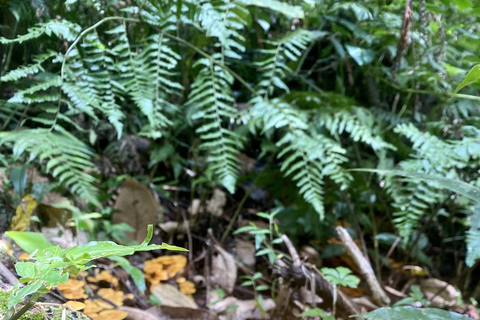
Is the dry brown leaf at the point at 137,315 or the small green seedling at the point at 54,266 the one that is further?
the dry brown leaf at the point at 137,315

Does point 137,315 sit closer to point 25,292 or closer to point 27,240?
point 27,240

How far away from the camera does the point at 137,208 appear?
1.70 m

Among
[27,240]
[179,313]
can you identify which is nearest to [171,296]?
[179,313]

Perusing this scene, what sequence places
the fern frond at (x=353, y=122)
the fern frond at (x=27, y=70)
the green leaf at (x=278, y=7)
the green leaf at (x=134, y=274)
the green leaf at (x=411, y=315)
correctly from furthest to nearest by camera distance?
the fern frond at (x=353, y=122) → the green leaf at (x=278, y=7) → the green leaf at (x=134, y=274) → the fern frond at (x=27, y=70) → the green leaf at (x=411, y=315)

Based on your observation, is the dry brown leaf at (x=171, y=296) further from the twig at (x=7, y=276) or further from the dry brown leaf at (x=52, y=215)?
the twig at (x=7, y=276)

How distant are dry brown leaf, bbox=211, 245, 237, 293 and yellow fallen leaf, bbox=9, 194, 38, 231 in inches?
29.8

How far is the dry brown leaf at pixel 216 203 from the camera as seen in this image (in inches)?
74.9

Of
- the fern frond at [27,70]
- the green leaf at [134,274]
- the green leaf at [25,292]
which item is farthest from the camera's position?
the green leaf at [134,274]

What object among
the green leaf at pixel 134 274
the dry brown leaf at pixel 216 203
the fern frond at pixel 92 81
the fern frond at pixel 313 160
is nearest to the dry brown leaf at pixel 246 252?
the dry brown leaf at pixel 216 203

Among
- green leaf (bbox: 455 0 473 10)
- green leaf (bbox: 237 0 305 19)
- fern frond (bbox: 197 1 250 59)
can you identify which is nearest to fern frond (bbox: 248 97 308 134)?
fern frond (bbox: 197 1 250 59)

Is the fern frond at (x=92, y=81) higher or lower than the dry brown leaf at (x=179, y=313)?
higher

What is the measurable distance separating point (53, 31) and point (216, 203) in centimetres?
110

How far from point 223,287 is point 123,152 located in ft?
2.67

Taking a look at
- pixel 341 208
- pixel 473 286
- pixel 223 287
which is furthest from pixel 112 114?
pixel 473 286
